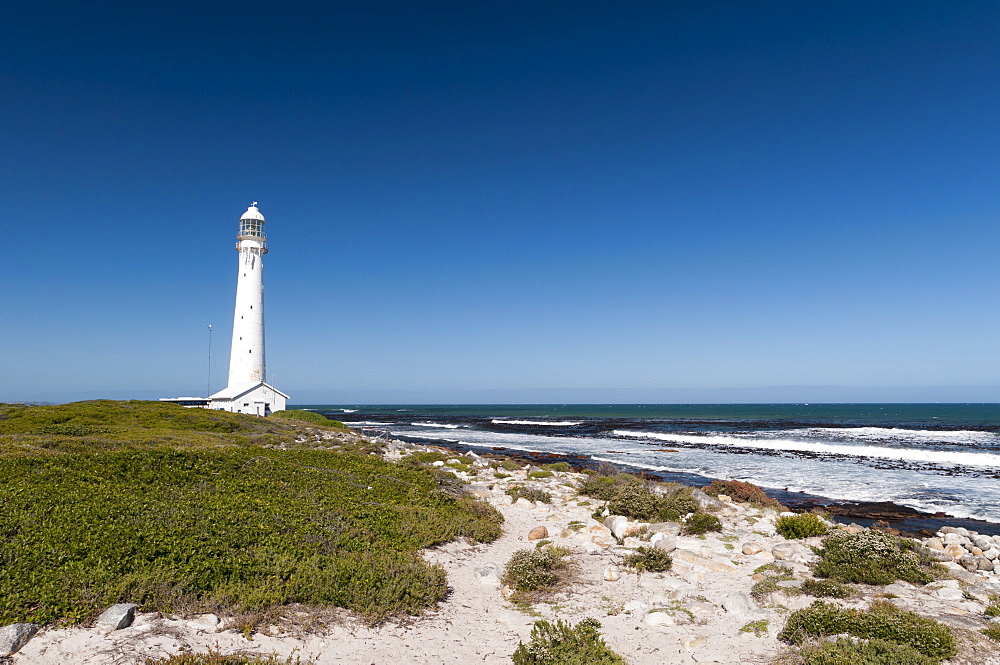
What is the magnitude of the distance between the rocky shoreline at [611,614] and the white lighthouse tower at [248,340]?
122ft

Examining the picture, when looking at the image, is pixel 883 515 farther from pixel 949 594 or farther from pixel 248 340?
pixel 248 340

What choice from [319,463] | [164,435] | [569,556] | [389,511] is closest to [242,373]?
[164,435]

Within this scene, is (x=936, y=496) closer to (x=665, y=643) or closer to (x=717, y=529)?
(x=717, y=529)

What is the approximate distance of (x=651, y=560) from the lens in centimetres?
1003

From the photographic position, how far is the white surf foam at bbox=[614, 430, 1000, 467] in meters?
36.2

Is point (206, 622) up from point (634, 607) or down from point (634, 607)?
up

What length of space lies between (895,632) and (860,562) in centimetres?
354

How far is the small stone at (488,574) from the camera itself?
929 cm

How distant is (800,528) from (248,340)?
41846 millimetres

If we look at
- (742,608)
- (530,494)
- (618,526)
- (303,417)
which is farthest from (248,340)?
(742,608)

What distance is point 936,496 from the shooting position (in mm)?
23359

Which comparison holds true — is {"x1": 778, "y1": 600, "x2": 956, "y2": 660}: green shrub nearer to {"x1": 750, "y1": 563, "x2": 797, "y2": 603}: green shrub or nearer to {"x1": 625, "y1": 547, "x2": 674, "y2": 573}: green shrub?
{"x1": 750, "y1": 563, "x2": 797, "y2": 603}: green shrub

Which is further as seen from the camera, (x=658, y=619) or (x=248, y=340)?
(x=248, y=340)

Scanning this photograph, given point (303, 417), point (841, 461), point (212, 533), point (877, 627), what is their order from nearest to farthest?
point (877, 627) < point (212, 533) < point (841, 461) < point (303, 417)
